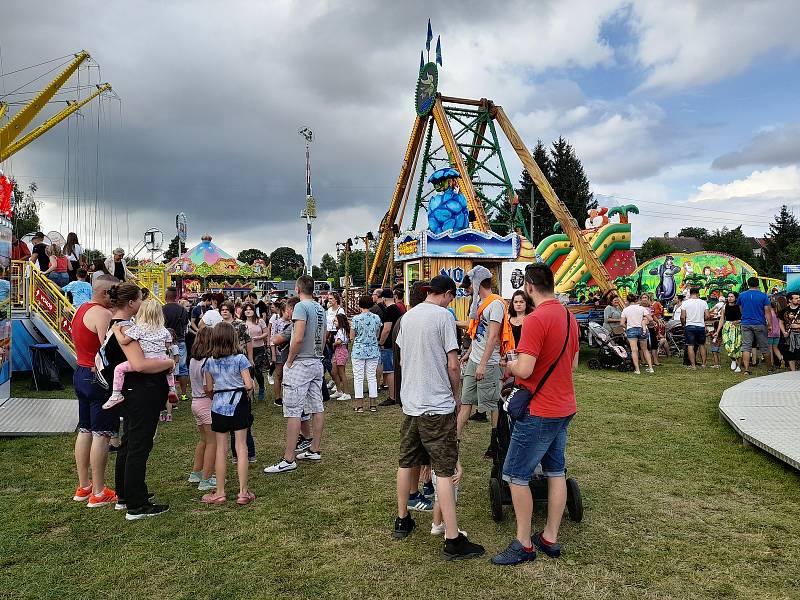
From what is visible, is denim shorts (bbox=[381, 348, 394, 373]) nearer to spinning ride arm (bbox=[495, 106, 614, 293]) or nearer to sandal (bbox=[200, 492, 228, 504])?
sandal (bbox=[200, 492, 228, 504])

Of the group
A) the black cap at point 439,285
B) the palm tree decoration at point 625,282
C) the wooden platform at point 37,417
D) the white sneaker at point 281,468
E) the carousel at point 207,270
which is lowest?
the white sneaker at point 281,468

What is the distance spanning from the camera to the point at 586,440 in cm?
623

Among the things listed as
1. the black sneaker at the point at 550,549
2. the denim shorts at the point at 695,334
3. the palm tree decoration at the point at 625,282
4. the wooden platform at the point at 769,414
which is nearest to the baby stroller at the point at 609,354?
the denim shorts at the point at 695,334

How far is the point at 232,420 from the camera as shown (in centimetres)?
445

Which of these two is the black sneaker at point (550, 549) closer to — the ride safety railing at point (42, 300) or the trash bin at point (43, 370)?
the trash bin at point (43, 370)

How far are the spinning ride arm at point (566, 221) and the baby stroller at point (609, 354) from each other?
6.11m

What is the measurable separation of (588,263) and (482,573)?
54.1ft

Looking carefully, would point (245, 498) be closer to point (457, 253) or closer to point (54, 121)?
point (457, 253)

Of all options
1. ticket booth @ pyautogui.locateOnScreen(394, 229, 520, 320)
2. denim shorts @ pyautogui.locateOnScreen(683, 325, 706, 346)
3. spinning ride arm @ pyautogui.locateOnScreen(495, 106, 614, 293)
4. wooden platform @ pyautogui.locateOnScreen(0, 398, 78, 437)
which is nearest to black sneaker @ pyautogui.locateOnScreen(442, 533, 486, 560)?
wooden platform @ pyautogui.locateOnScreen(0, 398, 78, 437)

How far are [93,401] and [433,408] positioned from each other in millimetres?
2804

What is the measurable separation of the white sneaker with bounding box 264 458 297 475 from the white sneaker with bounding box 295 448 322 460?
0.98 feet

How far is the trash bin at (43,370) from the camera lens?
981 centimetres

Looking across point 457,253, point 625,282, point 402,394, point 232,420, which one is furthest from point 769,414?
point 625,282

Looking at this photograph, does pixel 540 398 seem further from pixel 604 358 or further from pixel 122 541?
pixel 604 358
